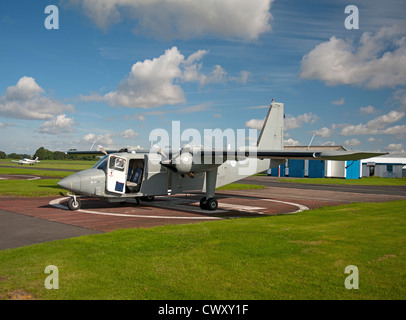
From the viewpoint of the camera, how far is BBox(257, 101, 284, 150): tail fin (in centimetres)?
2133

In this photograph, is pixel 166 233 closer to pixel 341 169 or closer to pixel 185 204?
pixel 185 204

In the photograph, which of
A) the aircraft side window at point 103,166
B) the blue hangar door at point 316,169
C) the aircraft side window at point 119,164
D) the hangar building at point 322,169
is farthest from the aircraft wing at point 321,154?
the blue hangar door at point 316,169

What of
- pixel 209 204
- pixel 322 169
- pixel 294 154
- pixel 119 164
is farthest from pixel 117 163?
pixel 322 169

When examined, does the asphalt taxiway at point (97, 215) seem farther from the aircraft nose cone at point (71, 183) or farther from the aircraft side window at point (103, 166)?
the aircraft side window at point (103, 166)

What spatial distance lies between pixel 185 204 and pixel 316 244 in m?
13.0

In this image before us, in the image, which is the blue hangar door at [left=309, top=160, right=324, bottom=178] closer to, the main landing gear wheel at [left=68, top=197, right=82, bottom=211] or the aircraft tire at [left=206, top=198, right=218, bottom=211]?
the aircraft tire at [left=206, top=198, right=218, bottom=211]

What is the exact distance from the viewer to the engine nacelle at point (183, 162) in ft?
54.4

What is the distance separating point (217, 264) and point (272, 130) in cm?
1600

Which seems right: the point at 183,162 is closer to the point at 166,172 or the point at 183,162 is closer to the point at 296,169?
the point at 166,172

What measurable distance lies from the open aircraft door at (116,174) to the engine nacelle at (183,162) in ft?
9.19

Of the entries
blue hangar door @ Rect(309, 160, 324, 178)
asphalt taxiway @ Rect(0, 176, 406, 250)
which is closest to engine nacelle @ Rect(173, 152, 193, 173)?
asphalt taxiway @ Rect(0, 176, 406, 250)

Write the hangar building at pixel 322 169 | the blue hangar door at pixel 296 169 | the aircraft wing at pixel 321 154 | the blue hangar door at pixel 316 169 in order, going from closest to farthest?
the aircraft wing at pixel 321 154
the hangar building at pixel 322 169
the blue hangar door at pixel 316 169
the blue hangar door at pixel 296 169

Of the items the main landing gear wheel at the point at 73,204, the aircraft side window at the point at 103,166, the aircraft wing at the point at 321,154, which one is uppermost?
the aircraft wing at the point at 321,154
